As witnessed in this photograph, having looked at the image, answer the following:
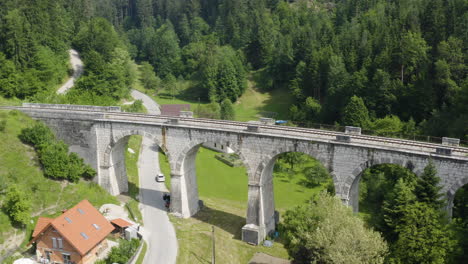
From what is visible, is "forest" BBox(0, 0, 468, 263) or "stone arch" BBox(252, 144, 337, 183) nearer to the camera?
"stone arch" BBox(252, 144, 337, 183)

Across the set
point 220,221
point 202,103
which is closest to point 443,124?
point 220,221

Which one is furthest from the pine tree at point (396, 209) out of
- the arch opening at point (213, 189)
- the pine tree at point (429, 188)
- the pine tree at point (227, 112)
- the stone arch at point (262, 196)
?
the pine tree at point (227, 112)

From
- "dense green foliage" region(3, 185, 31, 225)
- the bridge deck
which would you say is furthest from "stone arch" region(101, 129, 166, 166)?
"dense green foliage" region(3, 185, 31, 225)

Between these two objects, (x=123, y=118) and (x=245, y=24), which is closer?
(x=123, y=118)

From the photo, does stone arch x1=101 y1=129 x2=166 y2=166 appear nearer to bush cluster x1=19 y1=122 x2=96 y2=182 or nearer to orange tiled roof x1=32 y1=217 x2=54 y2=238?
bush cluster x1=19 y1=122 x2=96 y2=182

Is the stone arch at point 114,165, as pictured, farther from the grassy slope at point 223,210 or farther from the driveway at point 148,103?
the driveway at point 148,103

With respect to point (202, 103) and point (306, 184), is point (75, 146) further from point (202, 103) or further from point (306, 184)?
point (202, 103)
